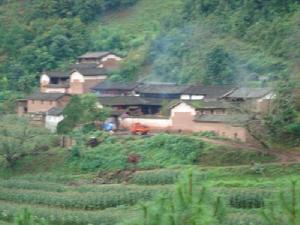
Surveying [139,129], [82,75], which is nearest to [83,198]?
[139,129]

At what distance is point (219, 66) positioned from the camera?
4241 centimetres

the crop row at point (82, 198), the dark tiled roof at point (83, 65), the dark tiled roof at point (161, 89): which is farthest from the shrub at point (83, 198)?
the dark tiled roof at point (83, 65)

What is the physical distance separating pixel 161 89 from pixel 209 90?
Answer: 3242 mm

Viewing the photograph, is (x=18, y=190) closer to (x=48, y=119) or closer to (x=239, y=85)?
(x=48, y=119)

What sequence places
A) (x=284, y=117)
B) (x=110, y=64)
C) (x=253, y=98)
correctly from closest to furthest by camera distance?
(x=284, y=117), (x=253, y=98), (x=110, y=64)

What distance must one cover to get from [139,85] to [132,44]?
9.02 meters

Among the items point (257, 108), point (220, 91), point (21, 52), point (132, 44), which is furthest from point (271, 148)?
point (21, 52)

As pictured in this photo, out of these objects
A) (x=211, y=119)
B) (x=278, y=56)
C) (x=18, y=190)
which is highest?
(x=278, y=56)

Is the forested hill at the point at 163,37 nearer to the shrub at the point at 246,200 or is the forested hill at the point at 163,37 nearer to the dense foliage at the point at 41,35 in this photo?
the dense foliage at the point at 41,35

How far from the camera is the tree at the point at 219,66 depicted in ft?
138

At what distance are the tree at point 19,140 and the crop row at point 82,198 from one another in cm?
504

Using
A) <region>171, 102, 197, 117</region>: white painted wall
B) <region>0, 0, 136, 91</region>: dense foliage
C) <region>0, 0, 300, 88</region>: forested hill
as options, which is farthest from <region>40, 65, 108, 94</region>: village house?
<region>171, 102, 197, 117</region>: white painted wall

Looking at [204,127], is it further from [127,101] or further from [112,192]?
[112,192]

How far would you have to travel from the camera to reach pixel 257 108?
3422 centimetres
